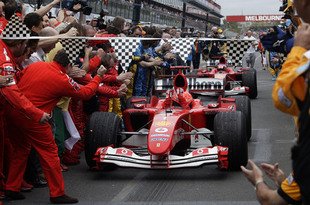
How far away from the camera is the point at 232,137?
8.88 meters

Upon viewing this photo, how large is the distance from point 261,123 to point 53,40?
19.6ft

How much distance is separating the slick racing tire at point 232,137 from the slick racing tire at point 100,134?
4.17ft

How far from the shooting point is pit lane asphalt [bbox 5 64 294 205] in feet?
25.5

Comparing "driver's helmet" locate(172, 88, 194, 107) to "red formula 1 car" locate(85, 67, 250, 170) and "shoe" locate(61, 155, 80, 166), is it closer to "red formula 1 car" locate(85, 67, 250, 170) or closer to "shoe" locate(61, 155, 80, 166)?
"red formula 1 car" locate(85, 67, 250, 170)

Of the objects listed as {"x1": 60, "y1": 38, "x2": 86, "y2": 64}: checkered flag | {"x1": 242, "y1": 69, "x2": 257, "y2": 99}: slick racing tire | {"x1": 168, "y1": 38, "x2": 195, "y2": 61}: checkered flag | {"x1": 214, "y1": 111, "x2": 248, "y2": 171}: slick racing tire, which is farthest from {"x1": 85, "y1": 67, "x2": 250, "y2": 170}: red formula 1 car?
{"x1": 242, "y1": 69, "x2": 257, "y2": 99}: slick racing tire

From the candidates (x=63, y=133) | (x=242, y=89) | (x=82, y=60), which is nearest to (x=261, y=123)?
(x=242, y=89)

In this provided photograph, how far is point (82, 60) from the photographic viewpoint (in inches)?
436

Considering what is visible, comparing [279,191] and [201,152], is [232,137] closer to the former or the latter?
[201,152]

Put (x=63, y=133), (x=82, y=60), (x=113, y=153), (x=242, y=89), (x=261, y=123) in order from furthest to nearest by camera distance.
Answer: (x=242, y=89) → (x=261, y=123) → (x=82, y=60) → (x=63, y=133) → (x=113, y=153)

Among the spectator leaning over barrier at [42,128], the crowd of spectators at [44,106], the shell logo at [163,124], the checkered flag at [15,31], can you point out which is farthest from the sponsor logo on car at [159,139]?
the checkered flag at [15,31]

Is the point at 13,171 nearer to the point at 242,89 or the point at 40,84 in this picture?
the point at 40,84

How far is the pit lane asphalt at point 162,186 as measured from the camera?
25.5ft

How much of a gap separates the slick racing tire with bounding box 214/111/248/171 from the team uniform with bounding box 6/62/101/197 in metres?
1.88

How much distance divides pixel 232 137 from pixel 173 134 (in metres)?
0.71
